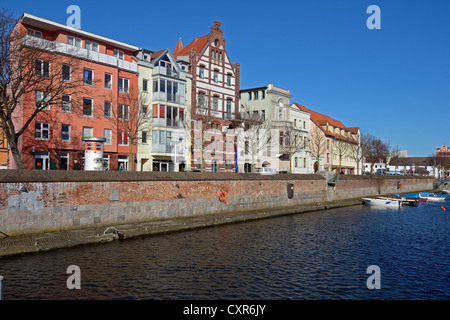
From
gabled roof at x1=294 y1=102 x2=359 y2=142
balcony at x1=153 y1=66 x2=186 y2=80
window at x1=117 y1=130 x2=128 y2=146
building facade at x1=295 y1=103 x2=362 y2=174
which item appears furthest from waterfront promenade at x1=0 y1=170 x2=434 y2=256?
gabled roof at x1=294 y1=102 x2=359 y2=142

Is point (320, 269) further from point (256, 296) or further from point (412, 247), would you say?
point (412, 247)

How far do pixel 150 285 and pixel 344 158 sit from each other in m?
77.2

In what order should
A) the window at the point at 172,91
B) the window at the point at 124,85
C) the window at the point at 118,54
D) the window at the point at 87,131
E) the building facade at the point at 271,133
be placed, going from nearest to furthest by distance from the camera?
the window at the point at 87,131
the window at the point at 124,85
the window at the point at 118,54
the window at the point at 172,91
the building facade at the point at 271,133

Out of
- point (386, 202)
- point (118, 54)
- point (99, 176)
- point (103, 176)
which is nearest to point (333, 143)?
point (386, 202)

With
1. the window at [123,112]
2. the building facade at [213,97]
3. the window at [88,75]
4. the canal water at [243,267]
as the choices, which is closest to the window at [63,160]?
the window at [123,112]

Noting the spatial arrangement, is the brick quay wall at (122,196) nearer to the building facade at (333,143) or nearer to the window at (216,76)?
the window at (216,76)

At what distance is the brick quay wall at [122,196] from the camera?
2064 cm

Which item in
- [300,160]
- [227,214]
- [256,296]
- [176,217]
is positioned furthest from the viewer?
[300,160]

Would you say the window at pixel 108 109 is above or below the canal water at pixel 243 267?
above

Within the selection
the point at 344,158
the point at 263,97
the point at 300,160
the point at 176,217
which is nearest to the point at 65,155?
the point at 176,217

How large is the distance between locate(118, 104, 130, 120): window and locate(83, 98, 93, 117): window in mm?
3122

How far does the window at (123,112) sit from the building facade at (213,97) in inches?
373

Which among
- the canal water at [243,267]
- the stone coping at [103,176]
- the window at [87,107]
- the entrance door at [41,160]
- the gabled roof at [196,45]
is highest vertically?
the gabled roof at [196,45]

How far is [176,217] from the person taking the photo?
95.0 feet
